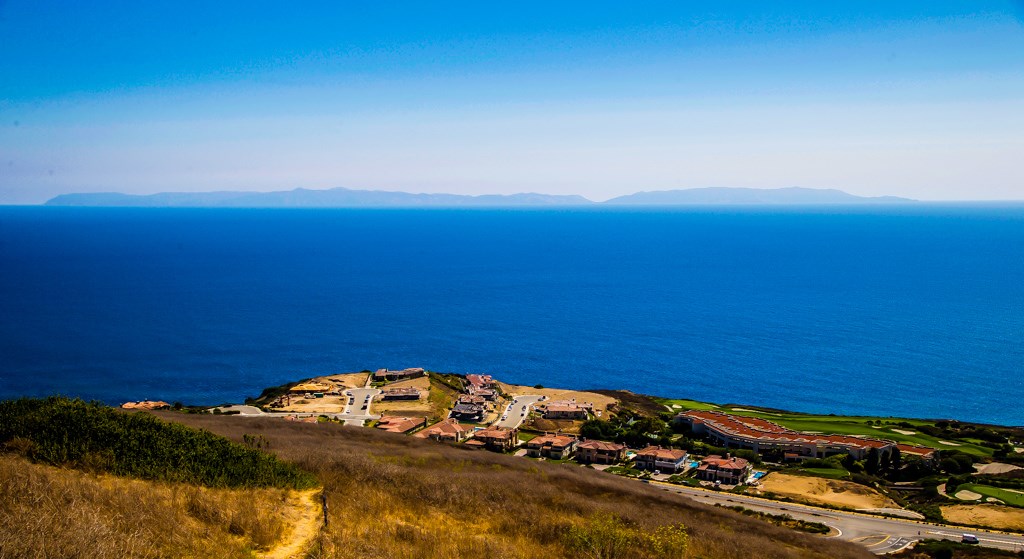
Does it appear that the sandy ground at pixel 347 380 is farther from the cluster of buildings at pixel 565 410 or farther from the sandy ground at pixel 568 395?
the cluster of buildings at pixel 565 410

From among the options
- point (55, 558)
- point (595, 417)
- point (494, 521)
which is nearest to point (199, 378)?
point (595, 417)

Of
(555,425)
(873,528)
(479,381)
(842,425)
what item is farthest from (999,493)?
(479,381)

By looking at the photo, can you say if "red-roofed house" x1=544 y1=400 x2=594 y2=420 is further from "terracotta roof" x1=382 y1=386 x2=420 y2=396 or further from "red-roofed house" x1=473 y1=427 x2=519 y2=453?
"terracotta roof" x1=382 y1=386 x2=420 y2=396

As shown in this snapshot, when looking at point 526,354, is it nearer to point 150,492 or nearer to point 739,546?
point 739,546

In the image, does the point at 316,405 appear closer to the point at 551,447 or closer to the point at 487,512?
the point at 551,447

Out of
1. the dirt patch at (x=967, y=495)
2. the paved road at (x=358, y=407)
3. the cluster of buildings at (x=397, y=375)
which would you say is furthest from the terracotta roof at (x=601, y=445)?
the cluster of buildings at (x=397, y=375)

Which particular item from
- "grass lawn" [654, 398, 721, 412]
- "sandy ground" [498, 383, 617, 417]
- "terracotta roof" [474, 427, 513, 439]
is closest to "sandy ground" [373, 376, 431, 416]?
"terracotta roof" [474, 427, 513, 439]
